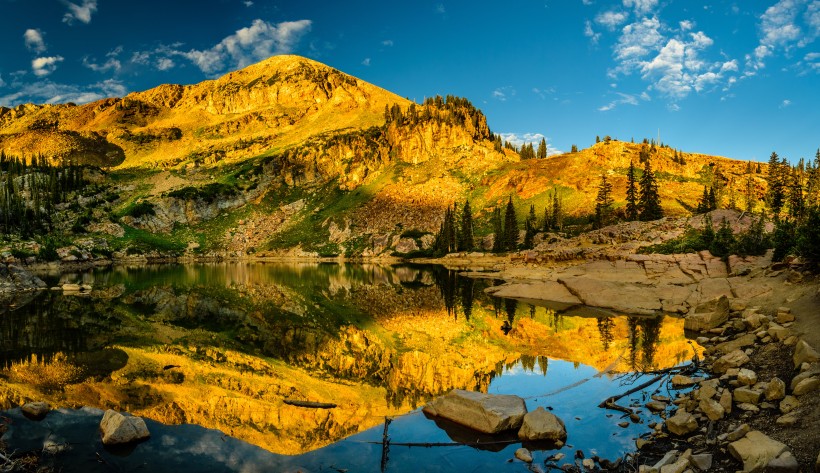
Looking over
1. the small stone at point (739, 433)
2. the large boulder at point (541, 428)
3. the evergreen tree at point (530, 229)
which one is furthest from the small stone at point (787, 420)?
the evergreen tree at point (530, 229)

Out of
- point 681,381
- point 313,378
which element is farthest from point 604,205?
point 313,378

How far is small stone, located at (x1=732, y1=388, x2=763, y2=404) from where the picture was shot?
1201 centimetres

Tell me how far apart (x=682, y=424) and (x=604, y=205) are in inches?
4680

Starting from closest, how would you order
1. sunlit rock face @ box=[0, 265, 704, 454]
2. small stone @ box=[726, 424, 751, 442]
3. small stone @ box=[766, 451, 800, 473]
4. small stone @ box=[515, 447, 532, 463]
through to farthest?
small stone @ box=[766, 451, 800, 473] < small stone @ box=[726, 424, 751, 442] < small stone @ box=[515, 447, 532, 463] < sunlit rock face @ box=[0, 265, 704, 454]

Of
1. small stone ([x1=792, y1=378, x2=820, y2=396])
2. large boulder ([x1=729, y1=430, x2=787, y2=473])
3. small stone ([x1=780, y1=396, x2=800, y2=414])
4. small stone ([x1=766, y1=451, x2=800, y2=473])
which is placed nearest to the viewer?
small stone ([x1=766, y1=451, x2=800, y2=473])

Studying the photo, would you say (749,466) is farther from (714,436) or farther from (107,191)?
(107,191)

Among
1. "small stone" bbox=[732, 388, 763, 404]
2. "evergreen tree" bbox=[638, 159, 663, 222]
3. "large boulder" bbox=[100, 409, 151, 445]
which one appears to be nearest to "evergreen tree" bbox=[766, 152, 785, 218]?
"evergreen tree" bbox=[638, 159, 663, 222]

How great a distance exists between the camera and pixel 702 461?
917 cm

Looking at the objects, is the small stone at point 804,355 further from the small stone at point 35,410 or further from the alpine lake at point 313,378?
the small stone at point 35,410

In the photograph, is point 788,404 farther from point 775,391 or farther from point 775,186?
point 775,186

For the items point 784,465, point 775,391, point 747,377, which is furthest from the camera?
point 747,377

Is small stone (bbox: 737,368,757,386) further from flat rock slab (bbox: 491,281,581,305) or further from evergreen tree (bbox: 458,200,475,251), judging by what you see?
evergreen tree (bbox: 458,200,475,251)

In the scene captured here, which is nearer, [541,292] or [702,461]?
[702,461]

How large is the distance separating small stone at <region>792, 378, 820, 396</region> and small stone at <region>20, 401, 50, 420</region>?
75.1ft
